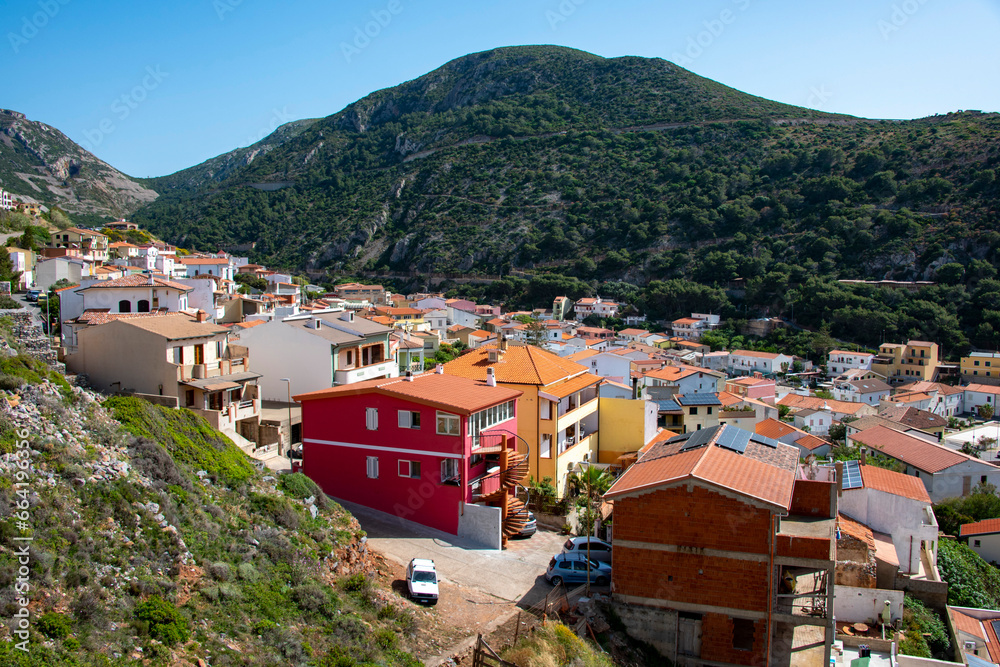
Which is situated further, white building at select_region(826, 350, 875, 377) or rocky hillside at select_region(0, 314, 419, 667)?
white building at select_region(826, 350, 875, 377)

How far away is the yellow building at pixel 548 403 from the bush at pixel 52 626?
1429cm

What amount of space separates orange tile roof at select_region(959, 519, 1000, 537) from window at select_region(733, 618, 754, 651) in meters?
22.0

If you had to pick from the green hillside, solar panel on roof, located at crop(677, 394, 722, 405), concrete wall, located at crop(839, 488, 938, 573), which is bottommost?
concrete wall, located at crop(839, 488, 938, 573)

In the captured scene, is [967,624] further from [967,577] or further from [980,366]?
[980,366]

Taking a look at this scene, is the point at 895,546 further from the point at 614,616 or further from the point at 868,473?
the point at 614,616

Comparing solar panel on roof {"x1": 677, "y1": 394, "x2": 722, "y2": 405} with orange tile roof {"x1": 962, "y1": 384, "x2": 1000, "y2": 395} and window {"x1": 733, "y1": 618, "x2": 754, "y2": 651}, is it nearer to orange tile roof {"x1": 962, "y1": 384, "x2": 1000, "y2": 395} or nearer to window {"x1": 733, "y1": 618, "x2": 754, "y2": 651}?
window {"x1": 733, "y1": 618, "x2": 754, "y2": 651}

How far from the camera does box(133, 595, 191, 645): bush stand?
859cm

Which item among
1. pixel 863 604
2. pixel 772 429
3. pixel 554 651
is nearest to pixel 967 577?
pixel 863 604

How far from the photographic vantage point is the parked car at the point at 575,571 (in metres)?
15.0

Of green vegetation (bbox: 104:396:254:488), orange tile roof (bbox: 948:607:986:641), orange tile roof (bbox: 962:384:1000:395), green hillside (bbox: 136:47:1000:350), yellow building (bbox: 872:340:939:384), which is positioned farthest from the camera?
green hillside (bbox: 136:47:1000:350)

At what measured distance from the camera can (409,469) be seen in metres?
18.3

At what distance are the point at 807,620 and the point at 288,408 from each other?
55.7ft

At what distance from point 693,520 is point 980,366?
81864mm

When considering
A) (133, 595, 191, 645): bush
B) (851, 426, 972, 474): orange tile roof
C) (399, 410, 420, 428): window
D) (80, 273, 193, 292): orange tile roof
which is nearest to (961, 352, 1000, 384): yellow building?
(851, 426, 972, 474): orange tile roof
